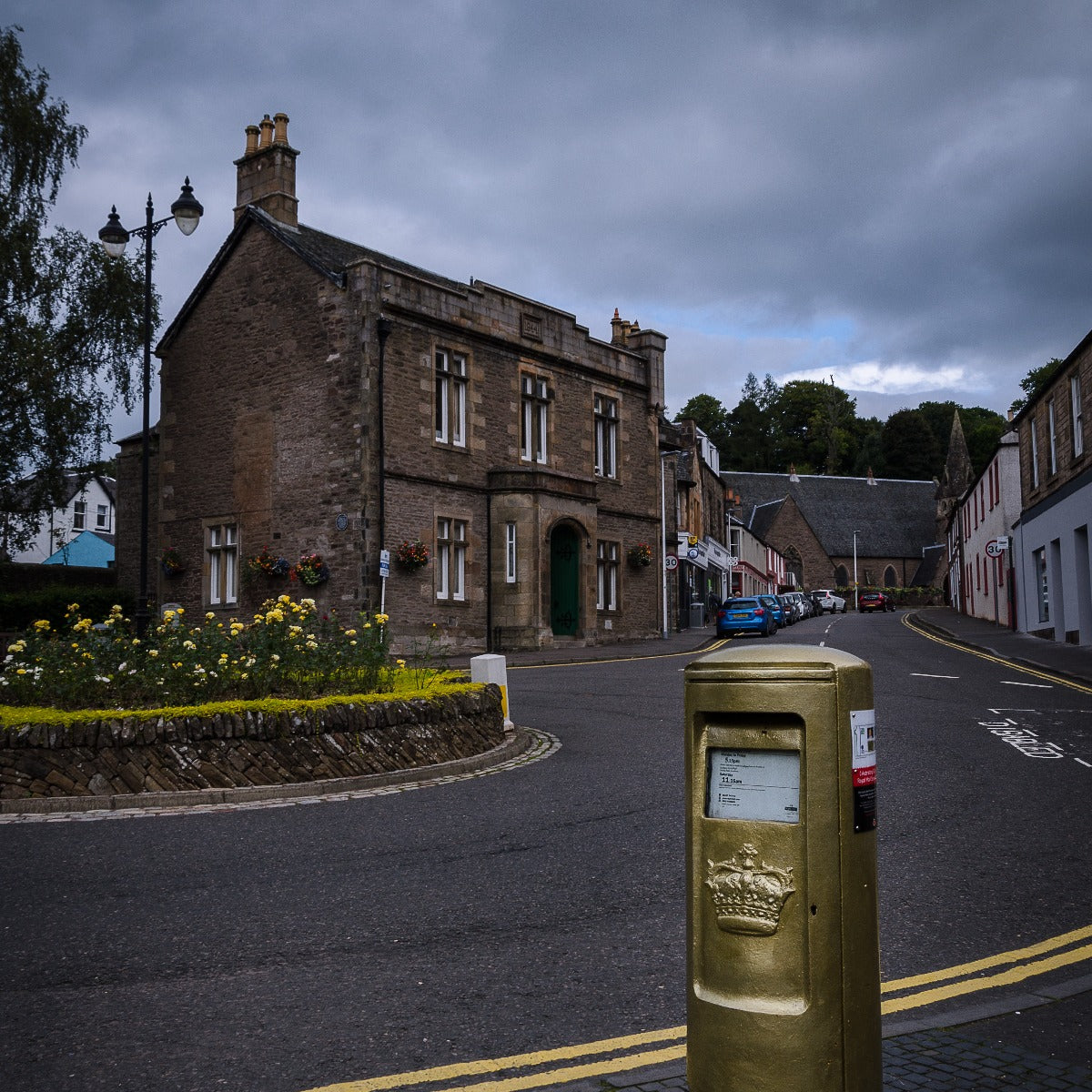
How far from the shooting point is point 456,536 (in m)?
28.1

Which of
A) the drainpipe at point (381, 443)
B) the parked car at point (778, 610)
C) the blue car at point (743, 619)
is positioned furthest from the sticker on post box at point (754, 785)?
the parked car at point (778, 610)

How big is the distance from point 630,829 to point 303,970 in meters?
3.31

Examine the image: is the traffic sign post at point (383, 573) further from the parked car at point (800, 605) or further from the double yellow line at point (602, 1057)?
the parked car at point (800, 605)

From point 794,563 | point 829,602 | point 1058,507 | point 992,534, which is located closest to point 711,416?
point 794,563

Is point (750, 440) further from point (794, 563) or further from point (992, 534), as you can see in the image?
point (992, 534)

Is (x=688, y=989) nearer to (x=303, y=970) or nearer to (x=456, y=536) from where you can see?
(x=303, y=970)

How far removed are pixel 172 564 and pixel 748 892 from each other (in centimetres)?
2843

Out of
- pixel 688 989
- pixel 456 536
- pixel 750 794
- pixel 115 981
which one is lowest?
pixel 115 981

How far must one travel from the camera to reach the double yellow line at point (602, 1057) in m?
3.76

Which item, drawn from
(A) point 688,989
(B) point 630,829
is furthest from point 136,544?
(A) point 688,989

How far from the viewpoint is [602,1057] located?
397 cm

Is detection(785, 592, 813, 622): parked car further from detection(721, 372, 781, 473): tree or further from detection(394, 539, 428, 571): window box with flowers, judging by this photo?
detection(721, 372, 781, 473): tree

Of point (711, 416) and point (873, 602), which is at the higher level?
point (711, 416)

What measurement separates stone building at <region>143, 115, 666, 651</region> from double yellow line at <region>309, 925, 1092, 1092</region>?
20.8 meters
